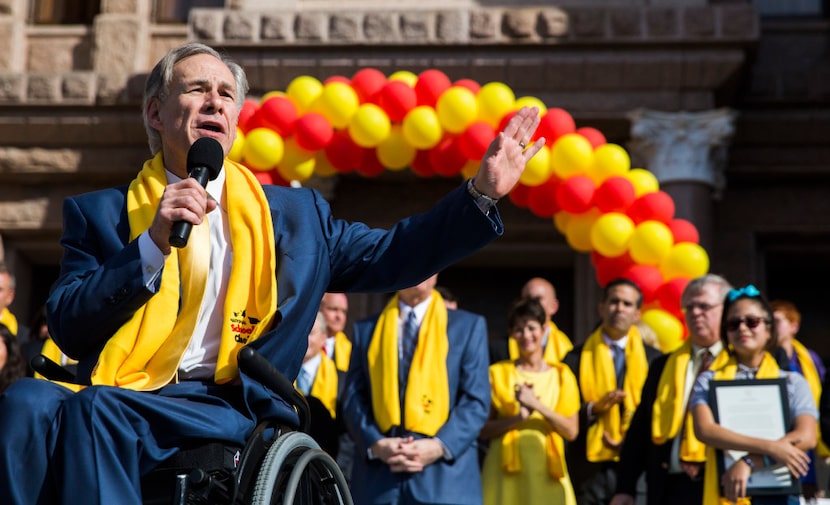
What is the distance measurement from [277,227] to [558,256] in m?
8.18

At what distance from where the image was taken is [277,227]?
10.4 feet

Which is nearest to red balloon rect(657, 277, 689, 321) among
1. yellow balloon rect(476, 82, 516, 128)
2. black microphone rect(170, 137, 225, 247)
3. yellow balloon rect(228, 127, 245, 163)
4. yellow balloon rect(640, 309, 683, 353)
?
yellow balloon rect(640, 309, 683, 353)

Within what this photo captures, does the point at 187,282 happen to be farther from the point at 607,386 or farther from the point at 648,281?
the point at 648,281

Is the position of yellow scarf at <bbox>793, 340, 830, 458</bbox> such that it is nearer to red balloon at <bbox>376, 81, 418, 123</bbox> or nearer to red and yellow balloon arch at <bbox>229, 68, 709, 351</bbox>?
red and yellow balloon arch at <bbox>229, 68, 709, 351</bbox>

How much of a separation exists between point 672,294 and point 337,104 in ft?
8.38

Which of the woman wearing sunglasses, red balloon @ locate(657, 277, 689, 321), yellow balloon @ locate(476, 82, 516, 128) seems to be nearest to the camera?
the woman wearing sunglasses

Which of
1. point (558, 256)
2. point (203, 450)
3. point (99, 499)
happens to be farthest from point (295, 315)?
point (558, 256)

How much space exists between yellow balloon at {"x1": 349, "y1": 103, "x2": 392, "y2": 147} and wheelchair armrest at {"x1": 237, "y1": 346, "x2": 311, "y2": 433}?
17.7ft

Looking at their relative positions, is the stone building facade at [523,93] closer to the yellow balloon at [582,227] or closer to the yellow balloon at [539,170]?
the yellow balloon at [582,227]

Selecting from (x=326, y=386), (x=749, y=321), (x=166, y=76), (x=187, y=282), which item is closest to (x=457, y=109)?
(x=326, y=386)

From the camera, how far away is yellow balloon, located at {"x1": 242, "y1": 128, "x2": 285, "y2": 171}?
8.27 m

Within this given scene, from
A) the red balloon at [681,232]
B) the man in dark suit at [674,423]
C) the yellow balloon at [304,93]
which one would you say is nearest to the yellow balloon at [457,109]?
the yellow balloon at [304,93]

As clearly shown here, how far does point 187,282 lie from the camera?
297 centimetres

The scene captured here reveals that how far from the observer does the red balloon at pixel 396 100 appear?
832cm
